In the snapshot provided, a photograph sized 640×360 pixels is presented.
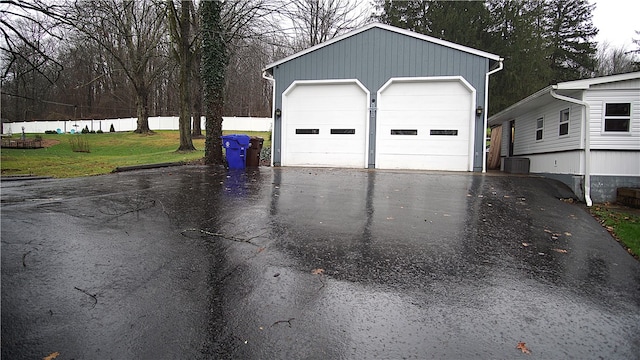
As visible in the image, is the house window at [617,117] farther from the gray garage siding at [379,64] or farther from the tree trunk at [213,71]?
the tree trunk at [213,71]

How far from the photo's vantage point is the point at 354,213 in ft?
19.6

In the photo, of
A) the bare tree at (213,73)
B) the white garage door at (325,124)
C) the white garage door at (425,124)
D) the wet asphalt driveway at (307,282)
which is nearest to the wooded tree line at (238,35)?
the bare tree at (213,73)

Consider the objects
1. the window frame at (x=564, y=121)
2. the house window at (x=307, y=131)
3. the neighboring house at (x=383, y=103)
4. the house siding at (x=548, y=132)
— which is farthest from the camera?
the house window at (x=307, y=131)

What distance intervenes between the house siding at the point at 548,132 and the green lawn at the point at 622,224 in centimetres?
208

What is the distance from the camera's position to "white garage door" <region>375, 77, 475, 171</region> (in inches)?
492

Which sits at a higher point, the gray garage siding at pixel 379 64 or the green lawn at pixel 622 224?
the gray garage siding at pixel 379 64

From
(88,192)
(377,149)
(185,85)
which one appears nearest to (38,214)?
(88,192)

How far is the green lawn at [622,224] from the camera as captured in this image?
5221 millimetres

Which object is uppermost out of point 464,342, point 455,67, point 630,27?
point 630,27

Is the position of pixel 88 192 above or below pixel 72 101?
below

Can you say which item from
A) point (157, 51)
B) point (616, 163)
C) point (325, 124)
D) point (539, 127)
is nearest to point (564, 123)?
point (616, 163)

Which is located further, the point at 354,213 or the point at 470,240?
the point at 354,213

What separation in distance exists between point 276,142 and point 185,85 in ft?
24.2

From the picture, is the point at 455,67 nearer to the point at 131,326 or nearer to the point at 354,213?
the point at 354,213
